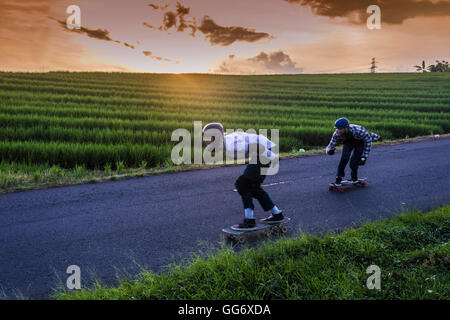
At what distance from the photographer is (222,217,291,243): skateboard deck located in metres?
5.59

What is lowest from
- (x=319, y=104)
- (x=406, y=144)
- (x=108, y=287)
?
(x=108, y=287)

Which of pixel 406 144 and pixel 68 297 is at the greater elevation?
pixel 406 144

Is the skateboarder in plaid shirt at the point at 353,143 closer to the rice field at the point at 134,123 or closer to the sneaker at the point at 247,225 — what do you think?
the sneaker at the point at 247,225

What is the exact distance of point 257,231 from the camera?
5.75m

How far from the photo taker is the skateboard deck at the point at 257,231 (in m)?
5.59

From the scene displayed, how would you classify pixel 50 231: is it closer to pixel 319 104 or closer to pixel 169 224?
pixel 169 224

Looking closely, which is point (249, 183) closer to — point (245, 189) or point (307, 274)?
point (245, 189)

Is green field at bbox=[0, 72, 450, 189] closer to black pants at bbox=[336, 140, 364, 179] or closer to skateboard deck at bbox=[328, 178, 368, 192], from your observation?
skateboard deck at bbox=[328, 178, 368, 192]

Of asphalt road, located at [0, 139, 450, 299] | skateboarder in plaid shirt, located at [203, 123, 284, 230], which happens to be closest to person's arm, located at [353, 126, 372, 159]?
asphalt road, located at [0, 139, 450, 299]

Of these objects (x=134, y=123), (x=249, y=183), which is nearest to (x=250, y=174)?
(x=249, y=183)

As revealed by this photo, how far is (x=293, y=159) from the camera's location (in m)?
12.7

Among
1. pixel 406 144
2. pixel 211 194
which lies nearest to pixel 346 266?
pixel 211 194

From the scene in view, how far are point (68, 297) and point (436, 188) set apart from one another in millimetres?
7979

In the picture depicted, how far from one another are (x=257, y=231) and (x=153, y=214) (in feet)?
6.99
